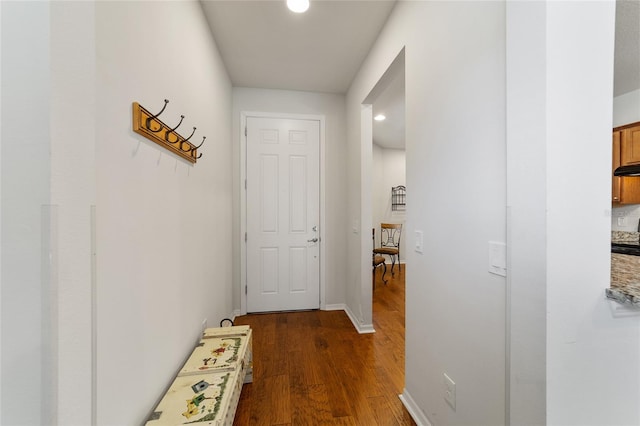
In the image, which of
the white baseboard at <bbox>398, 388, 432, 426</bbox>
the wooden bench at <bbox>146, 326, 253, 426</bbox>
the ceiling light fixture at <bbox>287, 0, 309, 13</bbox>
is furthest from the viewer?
the ceiling light fixture at <bbox>287, 0, 309, 13</bbox>

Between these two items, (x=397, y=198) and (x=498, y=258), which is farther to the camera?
(x=397, y=198)

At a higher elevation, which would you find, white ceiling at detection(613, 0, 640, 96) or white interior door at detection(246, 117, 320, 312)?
white ceiling at detection(613, 0, 640, 96)

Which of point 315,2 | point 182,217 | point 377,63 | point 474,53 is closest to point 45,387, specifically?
point 182,217

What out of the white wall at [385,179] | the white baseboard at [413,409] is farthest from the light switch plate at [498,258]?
the white wall at [385,179]

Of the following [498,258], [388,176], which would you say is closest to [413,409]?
[498,258]

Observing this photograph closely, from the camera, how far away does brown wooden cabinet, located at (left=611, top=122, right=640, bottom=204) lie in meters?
2.79

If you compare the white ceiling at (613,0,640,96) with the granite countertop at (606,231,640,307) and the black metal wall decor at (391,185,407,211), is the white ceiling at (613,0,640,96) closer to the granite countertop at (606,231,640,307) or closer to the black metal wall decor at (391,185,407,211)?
the granite countertop at (606,231,640,307)

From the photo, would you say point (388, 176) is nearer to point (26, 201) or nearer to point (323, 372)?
point (323, 372)

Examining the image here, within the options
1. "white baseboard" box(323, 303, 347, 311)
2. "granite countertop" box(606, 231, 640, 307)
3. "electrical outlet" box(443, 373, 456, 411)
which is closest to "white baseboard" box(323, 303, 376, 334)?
"white baseboard" box(323, 303, 347, 311)

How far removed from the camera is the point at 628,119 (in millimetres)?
2943

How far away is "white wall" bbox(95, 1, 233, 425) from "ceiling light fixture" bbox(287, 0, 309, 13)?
0.65 meters

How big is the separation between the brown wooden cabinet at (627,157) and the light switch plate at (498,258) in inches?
122

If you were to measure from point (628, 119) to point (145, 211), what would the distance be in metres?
4.99

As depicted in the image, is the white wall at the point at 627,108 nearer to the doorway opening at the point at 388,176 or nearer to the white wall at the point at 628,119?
the white wall at the point at 628,119
